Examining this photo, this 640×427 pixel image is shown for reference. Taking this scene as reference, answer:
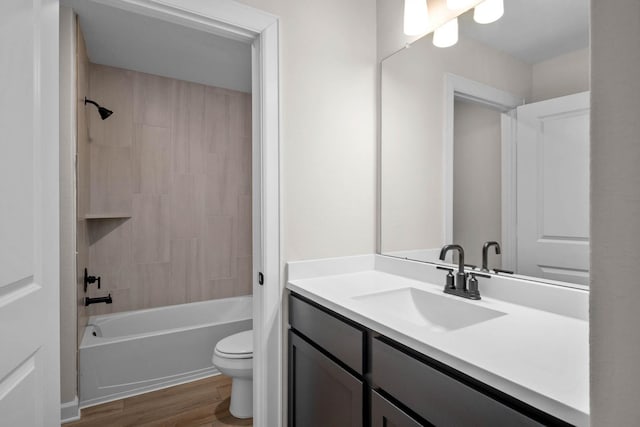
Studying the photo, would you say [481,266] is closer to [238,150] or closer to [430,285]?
[430,285]

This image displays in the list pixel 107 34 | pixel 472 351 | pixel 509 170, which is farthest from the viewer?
pixel 107 34

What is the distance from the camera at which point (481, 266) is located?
1.31m

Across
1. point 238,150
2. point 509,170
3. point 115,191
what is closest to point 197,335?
point 115,191

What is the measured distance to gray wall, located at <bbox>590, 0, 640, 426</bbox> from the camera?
0.35 meters

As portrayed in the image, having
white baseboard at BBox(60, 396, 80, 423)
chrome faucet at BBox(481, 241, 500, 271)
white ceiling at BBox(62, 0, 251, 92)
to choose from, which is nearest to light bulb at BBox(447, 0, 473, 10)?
chrome faucet at BBox(481, 241, 500, 271)

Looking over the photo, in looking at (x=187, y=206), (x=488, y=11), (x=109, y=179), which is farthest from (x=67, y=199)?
(x=488, y=11)

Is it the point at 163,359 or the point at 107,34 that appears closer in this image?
the point at 107,34

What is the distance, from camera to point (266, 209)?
4.80ft

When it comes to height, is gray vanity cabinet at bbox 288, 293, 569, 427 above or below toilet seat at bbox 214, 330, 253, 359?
above

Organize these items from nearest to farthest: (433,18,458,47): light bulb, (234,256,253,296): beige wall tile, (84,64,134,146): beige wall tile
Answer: (433,18,458,47): light bulb, (84,64,134,146): beige wall tile, (234,256,253,296): beige wall tile

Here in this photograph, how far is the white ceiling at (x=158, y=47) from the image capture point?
196 cm

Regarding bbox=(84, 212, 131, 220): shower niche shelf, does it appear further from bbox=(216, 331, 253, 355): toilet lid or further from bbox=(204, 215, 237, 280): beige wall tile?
bbox=(216, 331, 253, 355): toilet lid

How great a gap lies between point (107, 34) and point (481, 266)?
256 cm

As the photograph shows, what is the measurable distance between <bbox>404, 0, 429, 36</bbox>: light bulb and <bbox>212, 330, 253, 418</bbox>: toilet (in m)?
1.94
